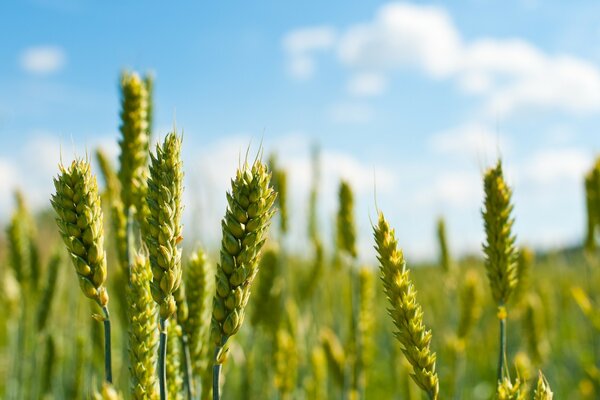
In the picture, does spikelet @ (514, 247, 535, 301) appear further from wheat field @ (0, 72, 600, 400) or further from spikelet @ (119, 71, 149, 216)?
spikelet @ (119, 71, 149, 216)

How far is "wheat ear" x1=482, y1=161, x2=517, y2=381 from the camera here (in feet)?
4.70

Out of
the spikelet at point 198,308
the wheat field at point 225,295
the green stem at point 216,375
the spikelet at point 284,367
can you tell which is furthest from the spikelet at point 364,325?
the green stem at point 216,375

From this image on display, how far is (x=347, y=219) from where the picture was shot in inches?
106

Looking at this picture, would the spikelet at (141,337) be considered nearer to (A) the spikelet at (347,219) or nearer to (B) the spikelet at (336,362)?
(A) the spikelet at (347,219)

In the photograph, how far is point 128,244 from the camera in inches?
64.9

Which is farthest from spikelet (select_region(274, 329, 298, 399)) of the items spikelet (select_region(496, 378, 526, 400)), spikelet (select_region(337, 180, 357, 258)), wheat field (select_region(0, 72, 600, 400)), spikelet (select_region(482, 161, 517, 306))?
spikelet (select_region(496, 378, 526, 400))

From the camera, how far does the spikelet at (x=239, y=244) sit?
3.41 feet

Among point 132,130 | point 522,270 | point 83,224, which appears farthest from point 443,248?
point 83,224

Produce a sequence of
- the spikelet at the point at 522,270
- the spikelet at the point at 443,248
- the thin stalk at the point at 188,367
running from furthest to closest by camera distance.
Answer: the spikelet at the point at 443,248
the spikelet at the point at 522,270
the thin stalk at the point at 188,367

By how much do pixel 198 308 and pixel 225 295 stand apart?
0.47m

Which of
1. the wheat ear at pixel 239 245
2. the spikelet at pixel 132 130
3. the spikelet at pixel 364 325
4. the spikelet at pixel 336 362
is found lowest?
the spikelet at pixel 336 362

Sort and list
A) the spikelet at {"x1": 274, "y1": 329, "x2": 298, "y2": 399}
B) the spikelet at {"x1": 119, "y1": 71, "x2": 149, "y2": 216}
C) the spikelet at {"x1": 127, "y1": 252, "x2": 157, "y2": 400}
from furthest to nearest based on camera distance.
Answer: the spikelet at {"x1": 274, "y1": 329, "x2": 298, "y2": 399}
the spikelet at {"x1": 119, "y1": 71, "x2": 149, "y2": 216}
the spikelet at {"x1": 127, "y1": 252, "x2": 157, "y2": 400}

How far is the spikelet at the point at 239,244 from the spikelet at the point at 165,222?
89mm

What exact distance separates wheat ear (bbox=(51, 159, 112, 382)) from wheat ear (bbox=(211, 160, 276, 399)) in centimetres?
26
